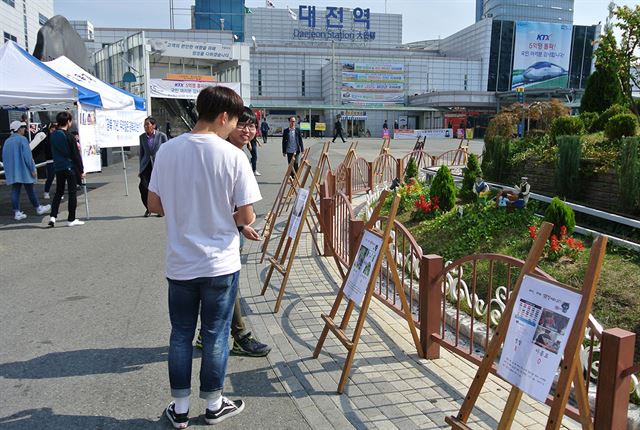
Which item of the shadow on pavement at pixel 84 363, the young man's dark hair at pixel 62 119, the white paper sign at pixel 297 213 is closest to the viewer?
the shadow on pavement at pixel 84 363

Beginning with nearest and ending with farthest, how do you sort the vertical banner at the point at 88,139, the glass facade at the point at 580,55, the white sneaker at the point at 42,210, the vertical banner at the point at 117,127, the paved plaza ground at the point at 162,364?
the paved plaza ground at the point at 162,364 < the vertical banner at the point at 88,139 < the white sneaker at the point at 42,210 < the vertical banner at the point at 117,127 < the glass facade at the point at 580,55

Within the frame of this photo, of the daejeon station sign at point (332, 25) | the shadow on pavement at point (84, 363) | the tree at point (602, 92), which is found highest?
the daejeon station sign at point (332, 25)

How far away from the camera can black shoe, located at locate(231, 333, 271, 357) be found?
163 inches

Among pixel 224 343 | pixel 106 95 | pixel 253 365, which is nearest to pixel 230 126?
pixel 224 343

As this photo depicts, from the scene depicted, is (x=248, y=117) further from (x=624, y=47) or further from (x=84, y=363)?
(x=624, y=47)

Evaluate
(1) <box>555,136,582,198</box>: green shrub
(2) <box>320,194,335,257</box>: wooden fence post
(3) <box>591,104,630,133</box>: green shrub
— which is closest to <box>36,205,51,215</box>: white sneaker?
(2) <box>320,194,335,257</box>: wooden fence post

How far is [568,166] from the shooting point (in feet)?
26.6

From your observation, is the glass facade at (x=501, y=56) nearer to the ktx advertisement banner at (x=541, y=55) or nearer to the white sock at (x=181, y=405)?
the ktx advertisement banner at (x=541, y=55)

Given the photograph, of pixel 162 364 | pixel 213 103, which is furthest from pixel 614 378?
pixel 162 364

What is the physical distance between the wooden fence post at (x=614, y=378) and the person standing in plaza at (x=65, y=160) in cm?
870

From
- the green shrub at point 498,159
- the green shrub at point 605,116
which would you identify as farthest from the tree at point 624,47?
the green shrub at point 498,159

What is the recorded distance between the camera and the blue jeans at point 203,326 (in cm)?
301

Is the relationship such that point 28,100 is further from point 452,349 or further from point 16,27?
point 16,27

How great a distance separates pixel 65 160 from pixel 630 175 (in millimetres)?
8849
